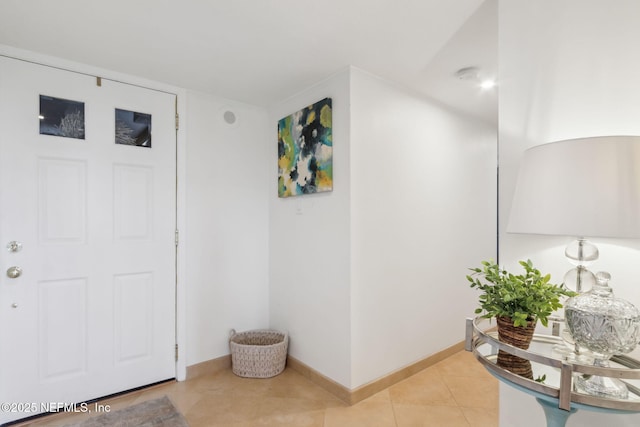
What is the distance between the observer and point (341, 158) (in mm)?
2279

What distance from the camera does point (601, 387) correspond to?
3.13 ft

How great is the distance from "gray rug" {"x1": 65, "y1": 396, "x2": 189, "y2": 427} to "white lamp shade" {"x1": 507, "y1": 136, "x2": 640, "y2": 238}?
216 centimetres

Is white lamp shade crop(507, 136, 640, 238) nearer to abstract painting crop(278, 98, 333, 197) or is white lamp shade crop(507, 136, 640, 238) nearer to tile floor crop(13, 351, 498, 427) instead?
abstract painting crop(278, 98, 333, 197)

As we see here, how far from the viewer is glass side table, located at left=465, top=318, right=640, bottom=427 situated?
0.86 meters

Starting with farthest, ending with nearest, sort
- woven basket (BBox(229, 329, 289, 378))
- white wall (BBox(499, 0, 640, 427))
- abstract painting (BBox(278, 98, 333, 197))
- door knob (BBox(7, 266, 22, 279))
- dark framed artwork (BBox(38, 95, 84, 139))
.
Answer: woven basket (BBox(229, 329, 289, 378)) → abstract painting (BBox(278, 98, 333, 197)) → dark framed artwork (BBox(38, 95, 84, 139)) → door knob (BBox(7, 266, 22, 279)) → white wall (BBox(499, 0, 640, 427))

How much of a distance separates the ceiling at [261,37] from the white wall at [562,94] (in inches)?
13.1

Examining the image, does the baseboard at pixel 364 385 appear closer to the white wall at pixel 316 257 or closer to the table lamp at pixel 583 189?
the white wall at pixel 316 257

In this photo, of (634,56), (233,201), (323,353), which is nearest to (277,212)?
(233,201)

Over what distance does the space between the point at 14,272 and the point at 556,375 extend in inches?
106

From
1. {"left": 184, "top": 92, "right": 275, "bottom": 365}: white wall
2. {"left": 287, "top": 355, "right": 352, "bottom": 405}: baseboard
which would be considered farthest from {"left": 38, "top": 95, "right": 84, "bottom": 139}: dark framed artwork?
{"left": 287, "top": 355, "right": 352, "bottom": 405}: baseboard

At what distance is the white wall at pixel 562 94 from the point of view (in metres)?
1.16

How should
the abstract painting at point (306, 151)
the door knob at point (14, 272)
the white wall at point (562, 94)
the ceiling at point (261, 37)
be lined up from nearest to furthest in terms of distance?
the white wall at point (562, 94) → the ceiling at point (261, 37) → the door knob at point (14, 272) → the abstract painting at point (306, 151)

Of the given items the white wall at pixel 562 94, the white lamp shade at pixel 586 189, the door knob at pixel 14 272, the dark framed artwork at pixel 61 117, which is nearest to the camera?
the white lamp shade at pixel 586 189

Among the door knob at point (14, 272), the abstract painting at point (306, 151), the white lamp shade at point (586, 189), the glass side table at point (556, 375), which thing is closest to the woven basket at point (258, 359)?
the abstract painting at point (306, 151)
